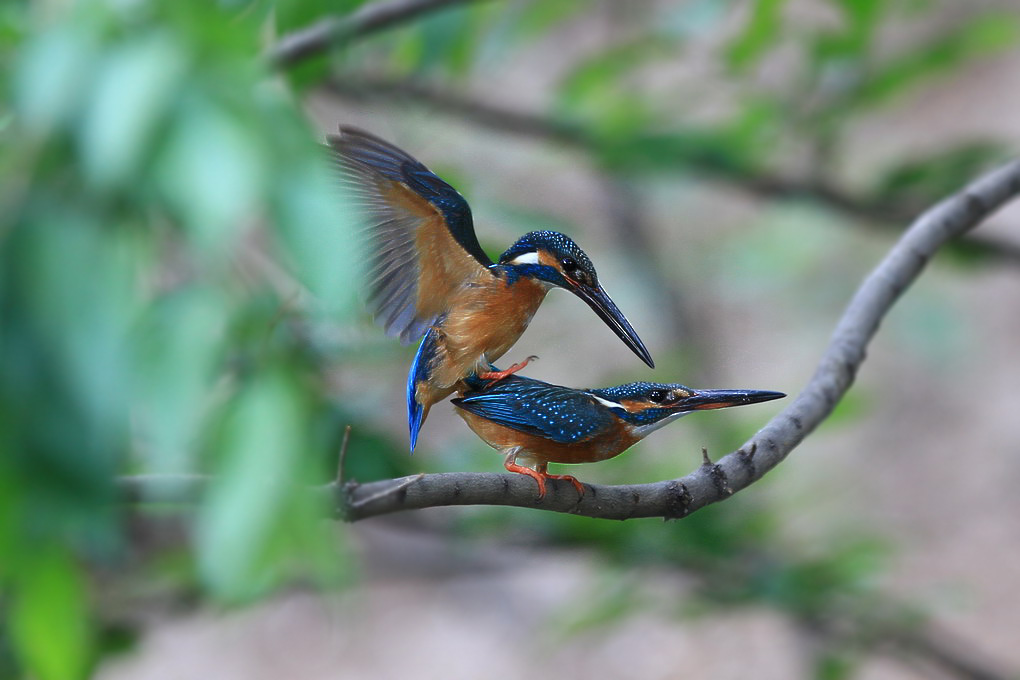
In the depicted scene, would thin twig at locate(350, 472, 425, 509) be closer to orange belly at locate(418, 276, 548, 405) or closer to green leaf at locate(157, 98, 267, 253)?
orange belly at locate(418, 276, 548, 405)

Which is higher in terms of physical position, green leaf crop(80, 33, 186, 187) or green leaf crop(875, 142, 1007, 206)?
green leaf crop(875, 142, 1007, 206)

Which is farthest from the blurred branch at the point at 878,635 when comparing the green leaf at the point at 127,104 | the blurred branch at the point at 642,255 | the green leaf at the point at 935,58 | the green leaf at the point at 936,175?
the green leaf at the point at 127,104

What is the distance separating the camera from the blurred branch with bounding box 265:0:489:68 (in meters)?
2.10

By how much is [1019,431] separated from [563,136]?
6.05 meters

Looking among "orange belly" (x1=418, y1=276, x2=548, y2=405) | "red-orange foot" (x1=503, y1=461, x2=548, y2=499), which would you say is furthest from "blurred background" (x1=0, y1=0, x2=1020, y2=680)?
"red-orange foot" (x1=503, y1=461, x2=548, y2=499)

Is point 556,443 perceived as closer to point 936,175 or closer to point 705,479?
point 705,479

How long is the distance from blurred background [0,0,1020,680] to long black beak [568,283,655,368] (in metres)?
0.23

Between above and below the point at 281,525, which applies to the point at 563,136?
above

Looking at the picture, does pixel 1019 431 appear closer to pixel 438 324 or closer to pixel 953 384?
pixel 953 384

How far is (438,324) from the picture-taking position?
1025mm

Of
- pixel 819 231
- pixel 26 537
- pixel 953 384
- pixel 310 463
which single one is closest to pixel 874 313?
pixel 310 463

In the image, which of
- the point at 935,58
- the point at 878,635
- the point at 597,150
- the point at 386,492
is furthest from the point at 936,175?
the point at 386,492

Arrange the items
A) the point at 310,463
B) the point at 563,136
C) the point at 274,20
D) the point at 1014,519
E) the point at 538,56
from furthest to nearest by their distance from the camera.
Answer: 1. the point at 538,56
2. the point at 1014,519
3. the point at 563,136
4. the point at 274,20
5. the point at 310,463

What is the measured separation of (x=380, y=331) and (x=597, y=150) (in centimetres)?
202
